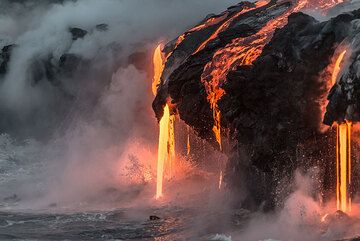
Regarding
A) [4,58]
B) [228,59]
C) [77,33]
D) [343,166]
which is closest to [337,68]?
[343,166]

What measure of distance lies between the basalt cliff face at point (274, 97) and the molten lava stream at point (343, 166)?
0.70 m

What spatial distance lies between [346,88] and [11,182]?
114ft

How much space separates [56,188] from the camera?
4175 cm

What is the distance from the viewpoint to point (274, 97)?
78.2ft

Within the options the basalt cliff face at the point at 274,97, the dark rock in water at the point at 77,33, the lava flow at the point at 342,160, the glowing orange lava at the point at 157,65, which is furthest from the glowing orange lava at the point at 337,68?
the dark rock in water at the point at 77,33

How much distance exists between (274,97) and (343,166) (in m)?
4.29

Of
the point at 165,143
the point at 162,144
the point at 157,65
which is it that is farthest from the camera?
the point at 157,65

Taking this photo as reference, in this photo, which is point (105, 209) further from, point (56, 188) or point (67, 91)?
point (67, 91)

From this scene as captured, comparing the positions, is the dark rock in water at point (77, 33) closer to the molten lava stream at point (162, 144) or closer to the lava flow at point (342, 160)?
the molten lava stream at point (162, 144)

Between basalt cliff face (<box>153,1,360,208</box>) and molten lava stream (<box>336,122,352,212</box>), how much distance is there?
27.6 inches

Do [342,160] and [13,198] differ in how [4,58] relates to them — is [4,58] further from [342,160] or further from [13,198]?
[342,160]

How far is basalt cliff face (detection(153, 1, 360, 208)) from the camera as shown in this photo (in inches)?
896

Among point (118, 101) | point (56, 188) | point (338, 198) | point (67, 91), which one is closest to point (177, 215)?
point (338, 198)

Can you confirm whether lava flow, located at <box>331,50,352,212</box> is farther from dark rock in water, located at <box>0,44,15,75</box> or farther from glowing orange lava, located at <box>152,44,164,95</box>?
dark rock in water, located at <box>0,44,15,75</box>
